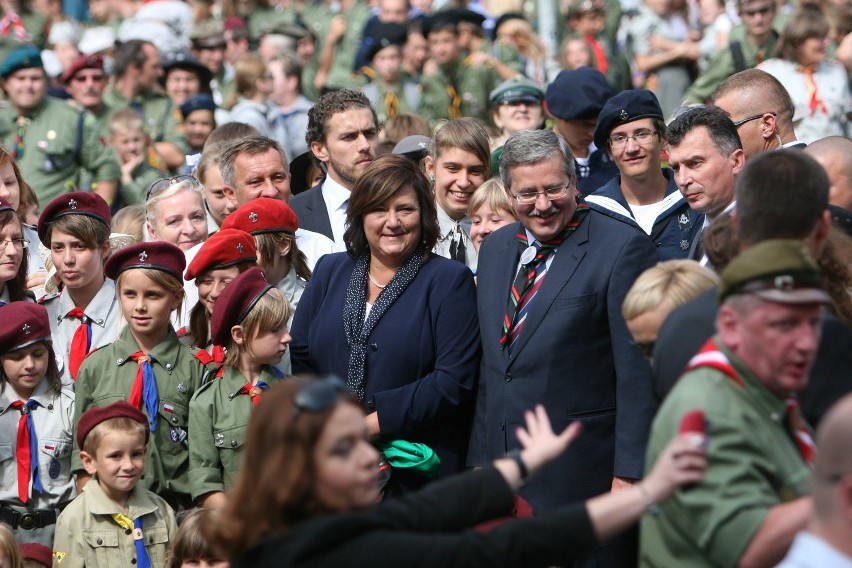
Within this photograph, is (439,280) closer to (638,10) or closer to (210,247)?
(210,247)

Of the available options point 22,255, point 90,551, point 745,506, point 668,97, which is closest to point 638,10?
point 668,97

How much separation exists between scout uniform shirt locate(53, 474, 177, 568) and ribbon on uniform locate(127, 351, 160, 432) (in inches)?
16.4

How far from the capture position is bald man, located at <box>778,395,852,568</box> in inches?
122

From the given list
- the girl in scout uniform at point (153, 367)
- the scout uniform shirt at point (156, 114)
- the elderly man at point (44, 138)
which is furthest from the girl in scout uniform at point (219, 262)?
the scout uniform shirt at point (156, 114)

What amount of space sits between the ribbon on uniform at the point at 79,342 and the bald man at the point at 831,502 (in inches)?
181

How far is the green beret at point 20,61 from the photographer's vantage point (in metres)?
10.9

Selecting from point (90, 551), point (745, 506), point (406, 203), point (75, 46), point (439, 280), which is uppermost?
point (75, 46)

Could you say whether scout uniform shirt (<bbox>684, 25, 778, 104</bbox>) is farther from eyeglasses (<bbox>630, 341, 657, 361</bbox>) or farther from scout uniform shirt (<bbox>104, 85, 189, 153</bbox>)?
eyeglasses (<bbox>630, 341, 657, 361</bbox>)

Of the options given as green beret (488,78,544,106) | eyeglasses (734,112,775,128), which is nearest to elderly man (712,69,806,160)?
eyeglasses (734,112,775,128)

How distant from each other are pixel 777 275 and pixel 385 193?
2851 mm

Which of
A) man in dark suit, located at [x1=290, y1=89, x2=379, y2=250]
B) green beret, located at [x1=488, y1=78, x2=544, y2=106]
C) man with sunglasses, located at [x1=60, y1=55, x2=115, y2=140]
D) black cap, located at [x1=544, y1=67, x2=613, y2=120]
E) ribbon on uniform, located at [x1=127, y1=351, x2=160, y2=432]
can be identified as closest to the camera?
ribbon on uniform, located at [x1=127, y1=351, x2=160, y2=432]

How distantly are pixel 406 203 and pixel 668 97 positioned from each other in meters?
8.00

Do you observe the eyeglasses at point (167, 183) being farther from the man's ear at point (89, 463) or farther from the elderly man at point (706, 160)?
the elderly man at point (706, 160)

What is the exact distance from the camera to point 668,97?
44.4ft
